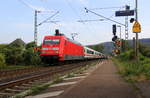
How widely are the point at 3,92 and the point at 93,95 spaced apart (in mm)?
3749

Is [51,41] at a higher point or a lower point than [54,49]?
higher

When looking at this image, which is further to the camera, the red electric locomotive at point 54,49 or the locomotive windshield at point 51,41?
the locomotive windshield at point 51,41

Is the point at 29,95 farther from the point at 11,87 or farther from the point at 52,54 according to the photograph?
the point at 52,54

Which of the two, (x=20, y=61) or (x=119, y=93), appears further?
(x=20, y=61)

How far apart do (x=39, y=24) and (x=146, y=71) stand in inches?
873

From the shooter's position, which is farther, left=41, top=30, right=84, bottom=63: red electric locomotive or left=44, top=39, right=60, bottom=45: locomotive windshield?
left=44, top=39, right=60, bottom=45: locomotive windshield

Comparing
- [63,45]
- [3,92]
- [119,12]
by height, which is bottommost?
[3,92]

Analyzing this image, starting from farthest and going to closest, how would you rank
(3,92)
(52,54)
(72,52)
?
(72,52)
(52,54)
(3,92)

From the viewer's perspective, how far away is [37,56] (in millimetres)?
33906

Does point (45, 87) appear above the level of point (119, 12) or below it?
below

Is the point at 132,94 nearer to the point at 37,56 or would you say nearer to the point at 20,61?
the point at 37,56

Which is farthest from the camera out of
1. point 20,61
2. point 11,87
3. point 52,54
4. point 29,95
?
point 20,61

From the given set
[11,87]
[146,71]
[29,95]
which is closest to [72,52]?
[146,71]

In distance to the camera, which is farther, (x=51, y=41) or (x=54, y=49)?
(x=51, y=41)
